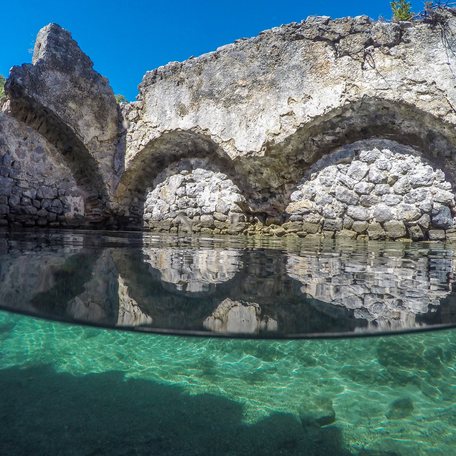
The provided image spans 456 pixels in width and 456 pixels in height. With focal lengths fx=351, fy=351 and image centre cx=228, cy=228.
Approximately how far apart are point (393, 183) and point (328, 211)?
3.28 feet

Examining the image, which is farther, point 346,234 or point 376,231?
point 346,234

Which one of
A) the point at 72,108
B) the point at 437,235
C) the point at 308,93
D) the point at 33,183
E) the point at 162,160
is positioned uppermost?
the point at 72,108

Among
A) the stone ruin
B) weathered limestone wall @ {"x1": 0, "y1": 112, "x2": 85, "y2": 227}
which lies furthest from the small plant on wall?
weathered limestone wall @ {"x1": 0, "y1": 112, "x2": 85, "y2": 227}

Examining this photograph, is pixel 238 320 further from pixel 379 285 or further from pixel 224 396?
pixel 224 396

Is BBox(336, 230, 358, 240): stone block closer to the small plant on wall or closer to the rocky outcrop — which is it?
the rocky outcrop

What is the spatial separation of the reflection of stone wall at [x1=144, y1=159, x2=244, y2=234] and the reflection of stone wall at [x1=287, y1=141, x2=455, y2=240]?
1.21 meters

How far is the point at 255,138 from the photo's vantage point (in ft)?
18.7

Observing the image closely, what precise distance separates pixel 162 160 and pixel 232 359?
204 inches

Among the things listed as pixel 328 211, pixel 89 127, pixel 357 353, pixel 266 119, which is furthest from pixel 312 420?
pixel 89 127

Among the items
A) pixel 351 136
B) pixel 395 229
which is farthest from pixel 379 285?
pixel 351 136

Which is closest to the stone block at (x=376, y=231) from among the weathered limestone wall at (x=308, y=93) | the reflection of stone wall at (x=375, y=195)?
the reflection of stone wall at (x=375, y=195)

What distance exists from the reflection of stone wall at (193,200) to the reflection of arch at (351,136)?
2.36 feet

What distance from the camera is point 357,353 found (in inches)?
111

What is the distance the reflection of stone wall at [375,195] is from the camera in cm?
487
